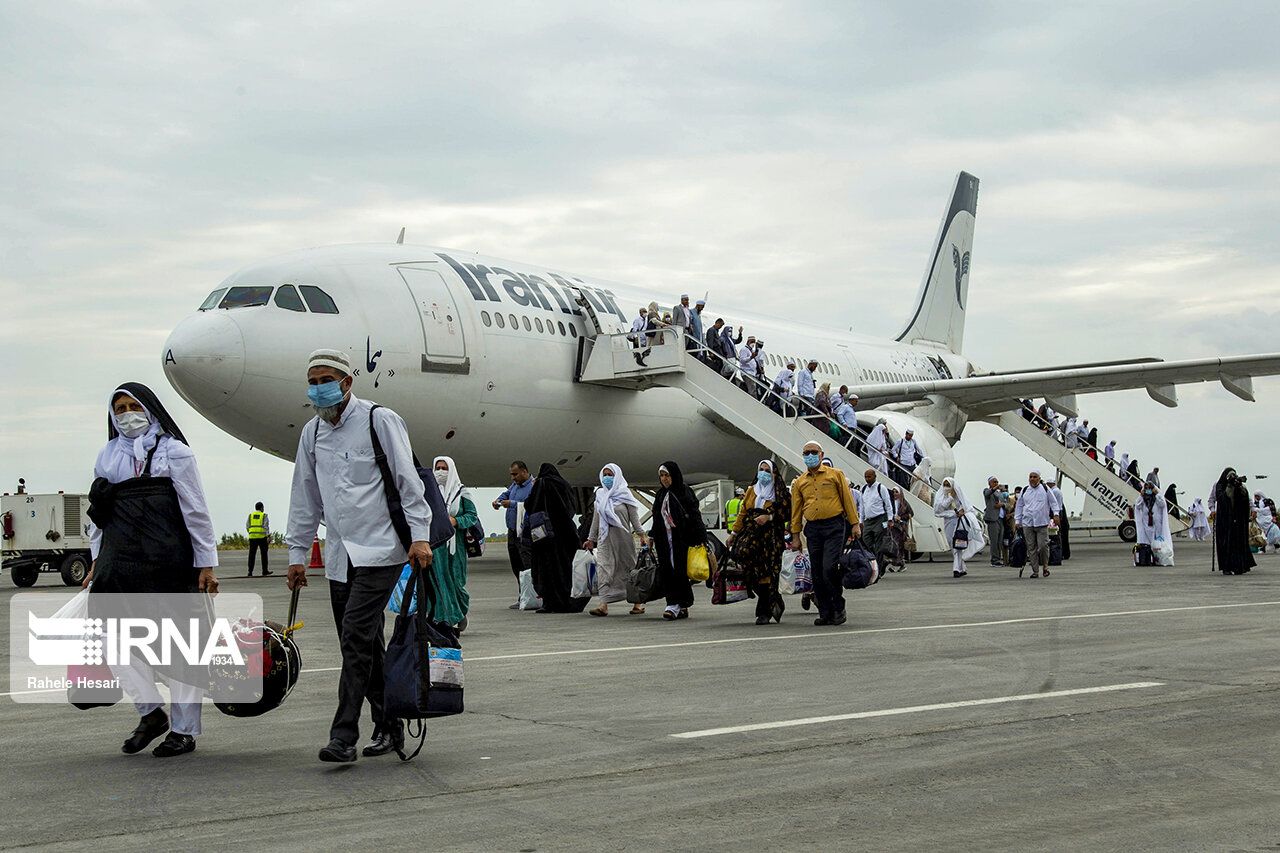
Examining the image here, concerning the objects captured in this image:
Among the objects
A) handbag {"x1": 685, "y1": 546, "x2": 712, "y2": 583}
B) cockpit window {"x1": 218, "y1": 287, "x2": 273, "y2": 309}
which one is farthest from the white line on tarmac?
cockpit window {"x1": 218, "y1": 287, "x2": 273, "y2": 309}

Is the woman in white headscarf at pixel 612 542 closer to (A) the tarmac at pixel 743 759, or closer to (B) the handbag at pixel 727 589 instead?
(B) the handbag at pixel 727 589

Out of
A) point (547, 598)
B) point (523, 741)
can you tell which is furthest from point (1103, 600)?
point (523, 741)

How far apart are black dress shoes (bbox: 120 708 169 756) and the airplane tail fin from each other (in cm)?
3574

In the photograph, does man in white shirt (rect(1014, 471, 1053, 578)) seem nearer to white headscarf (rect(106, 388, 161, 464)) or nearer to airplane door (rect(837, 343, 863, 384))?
airplane door (rect(837, 343, 863, 384))

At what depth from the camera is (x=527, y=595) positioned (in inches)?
602

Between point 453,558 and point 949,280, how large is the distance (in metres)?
34.5

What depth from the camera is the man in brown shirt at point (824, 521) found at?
1225 centimetres

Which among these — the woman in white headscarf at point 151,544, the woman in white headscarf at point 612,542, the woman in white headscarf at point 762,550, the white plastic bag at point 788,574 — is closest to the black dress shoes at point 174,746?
the woman in white headscarf at point 151,544

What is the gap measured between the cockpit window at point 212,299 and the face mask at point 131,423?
38.4ft

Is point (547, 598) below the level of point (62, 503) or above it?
below

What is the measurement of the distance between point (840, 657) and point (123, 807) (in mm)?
5709

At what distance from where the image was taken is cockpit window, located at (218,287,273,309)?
17.7m

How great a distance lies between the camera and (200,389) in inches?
669

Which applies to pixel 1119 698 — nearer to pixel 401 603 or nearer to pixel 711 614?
pixel 401 603
